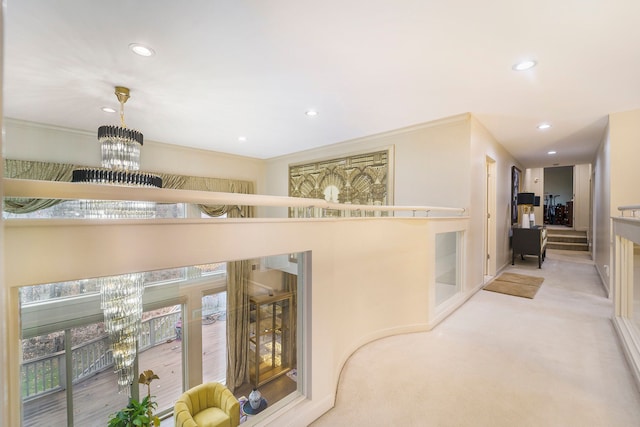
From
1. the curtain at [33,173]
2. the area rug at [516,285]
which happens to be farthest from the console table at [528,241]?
the curtain at [33,173]

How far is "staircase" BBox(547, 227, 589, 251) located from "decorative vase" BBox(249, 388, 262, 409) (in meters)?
9.66

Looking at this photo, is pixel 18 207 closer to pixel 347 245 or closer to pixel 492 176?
pixel 347 245

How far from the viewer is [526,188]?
28.5 ft

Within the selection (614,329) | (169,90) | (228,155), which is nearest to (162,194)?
(169,90)

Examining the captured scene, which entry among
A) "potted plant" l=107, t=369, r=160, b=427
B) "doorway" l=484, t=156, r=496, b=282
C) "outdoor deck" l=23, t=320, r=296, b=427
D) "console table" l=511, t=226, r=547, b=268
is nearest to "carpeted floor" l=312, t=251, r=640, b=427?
"outdoor deck" l=23, t=320, r=296, b=427

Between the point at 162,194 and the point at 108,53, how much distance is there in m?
2.01

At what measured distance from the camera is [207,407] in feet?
4.39

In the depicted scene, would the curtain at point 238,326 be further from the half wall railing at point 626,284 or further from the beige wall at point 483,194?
the beige wall at point 483,194

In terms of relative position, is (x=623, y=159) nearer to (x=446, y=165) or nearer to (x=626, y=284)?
(x=626, y=284)

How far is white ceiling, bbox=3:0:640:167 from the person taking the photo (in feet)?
5.35

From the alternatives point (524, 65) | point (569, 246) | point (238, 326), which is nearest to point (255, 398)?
point (238, 326)

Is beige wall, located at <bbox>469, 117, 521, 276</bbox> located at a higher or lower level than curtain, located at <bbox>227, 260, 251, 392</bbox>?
higher

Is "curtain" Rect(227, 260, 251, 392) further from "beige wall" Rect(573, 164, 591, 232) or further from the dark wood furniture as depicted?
the dark wood furniture

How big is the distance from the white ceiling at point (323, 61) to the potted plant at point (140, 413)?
151cm
